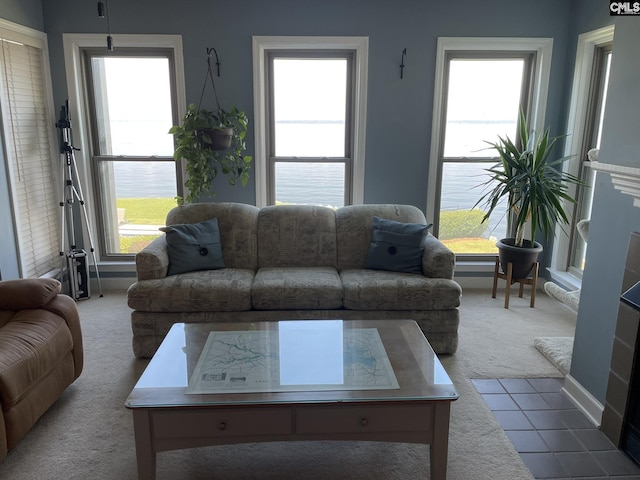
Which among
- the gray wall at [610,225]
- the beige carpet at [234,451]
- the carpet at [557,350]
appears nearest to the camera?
the beige carpet at [234,451]

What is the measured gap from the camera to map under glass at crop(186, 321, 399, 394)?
198 centimetres

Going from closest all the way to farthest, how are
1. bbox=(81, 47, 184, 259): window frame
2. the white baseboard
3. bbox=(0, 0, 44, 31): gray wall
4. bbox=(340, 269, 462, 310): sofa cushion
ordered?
the white baseboard, bbox=(340, 269, 462, 310): sofa cushion, bbox=(0, 0, 44, 31): gray wall, bbox=(81, 47, 184, 259): window frame

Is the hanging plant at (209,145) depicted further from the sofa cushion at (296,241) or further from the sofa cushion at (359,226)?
the sofa cushion at (359,226)

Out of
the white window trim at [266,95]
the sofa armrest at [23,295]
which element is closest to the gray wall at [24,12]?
the white window trim at [266,95]

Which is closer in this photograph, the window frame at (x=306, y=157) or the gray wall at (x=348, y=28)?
the gray wall at (x=348, y=28)

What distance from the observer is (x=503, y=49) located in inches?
163

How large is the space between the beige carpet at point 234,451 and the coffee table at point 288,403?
0.28m

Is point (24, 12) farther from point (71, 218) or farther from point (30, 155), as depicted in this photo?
point (71, 218)

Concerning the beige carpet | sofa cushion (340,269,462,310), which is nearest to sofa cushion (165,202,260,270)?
sofa cushion (340,269,462,310)

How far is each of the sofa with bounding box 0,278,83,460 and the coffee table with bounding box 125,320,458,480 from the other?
2.06 ft

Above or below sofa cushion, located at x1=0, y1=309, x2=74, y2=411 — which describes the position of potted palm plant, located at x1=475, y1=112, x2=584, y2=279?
above

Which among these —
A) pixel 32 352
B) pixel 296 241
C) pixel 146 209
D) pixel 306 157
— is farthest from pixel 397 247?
pixel 146 209

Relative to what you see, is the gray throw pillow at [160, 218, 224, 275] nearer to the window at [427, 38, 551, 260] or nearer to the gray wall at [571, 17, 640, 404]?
the window at [427, 38, 551, 260]

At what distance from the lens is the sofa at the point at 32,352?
2.12 metres
